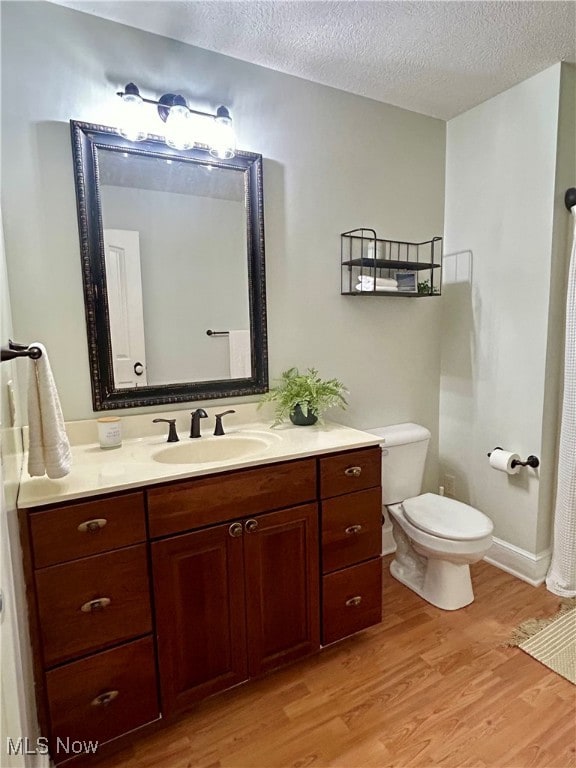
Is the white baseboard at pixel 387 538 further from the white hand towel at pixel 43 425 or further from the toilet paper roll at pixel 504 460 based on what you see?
the white hand towel at pixel 43 425

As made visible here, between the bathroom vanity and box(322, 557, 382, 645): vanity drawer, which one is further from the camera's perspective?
box(322, 557, 382, 645): vanity drawer

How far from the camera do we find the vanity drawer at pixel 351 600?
1637 mm

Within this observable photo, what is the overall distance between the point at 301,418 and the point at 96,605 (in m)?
1.03

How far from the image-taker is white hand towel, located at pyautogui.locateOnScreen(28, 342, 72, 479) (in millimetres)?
1164

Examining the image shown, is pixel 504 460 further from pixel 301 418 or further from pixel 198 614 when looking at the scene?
pixel 198 614

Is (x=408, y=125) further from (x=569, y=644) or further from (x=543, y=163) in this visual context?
(x=569, y=644)

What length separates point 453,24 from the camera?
63.6 inches

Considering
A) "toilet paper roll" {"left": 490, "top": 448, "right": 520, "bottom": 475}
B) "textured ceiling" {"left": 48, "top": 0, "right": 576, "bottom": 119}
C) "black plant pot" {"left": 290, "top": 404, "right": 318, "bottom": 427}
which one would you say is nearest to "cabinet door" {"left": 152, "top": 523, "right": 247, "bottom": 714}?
"black plant pot" {"left": 290, "top": 404, "right": 318, "bottom": 427}

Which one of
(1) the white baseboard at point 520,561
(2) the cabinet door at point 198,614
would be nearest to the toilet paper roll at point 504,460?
(1) the white baseboard at point 520,561

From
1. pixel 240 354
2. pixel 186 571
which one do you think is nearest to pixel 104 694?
pixel 186 571

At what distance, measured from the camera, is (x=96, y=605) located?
4.03 feet

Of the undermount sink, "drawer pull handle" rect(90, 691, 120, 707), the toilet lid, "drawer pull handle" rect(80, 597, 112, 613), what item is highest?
the undermount sink

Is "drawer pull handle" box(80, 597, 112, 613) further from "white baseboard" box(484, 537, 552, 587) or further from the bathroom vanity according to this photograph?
"white baseboard" box(484, 537, 552, 587)

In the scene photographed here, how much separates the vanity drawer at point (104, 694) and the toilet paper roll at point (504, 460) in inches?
69.7
